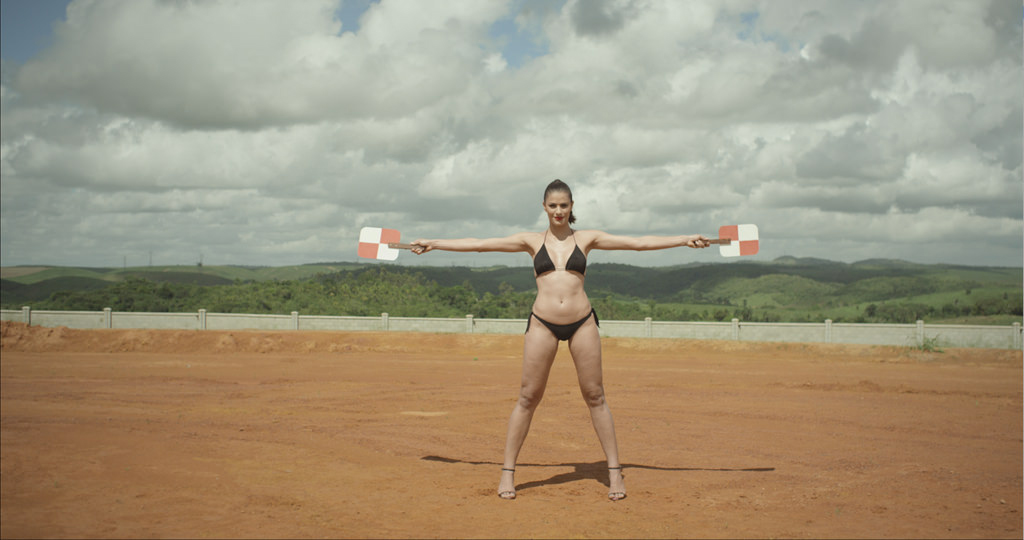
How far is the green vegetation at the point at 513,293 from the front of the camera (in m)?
43.0

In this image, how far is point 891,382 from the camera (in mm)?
18188

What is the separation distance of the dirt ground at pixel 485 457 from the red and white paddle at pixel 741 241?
7.46 feet

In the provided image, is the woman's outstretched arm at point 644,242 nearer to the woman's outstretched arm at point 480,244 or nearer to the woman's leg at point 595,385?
the woman's outstretched arm at point 480,244

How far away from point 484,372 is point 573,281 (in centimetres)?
1406

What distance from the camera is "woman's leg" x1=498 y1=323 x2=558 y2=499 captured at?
247 inches

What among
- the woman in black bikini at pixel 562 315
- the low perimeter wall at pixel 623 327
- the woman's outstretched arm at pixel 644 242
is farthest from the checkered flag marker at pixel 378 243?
the low perimeter wall at pixel 623 327

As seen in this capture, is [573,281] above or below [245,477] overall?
above

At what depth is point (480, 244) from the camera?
22.3 ft

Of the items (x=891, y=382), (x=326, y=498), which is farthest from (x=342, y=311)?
(x=326, y=498)

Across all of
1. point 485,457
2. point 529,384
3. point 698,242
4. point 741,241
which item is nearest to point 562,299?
point 529,384

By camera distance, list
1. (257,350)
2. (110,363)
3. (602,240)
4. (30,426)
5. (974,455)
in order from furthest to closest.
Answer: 1. (257,350)
2. (110,363)
3. (30,426)
4. (974,455)
5. (602,240)

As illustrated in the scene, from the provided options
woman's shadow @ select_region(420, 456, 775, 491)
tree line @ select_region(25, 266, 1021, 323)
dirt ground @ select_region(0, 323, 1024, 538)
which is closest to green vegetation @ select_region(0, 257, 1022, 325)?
tree line @ select_region(25, 266, 1021, 323)

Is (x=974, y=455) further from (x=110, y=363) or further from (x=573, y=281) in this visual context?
(x=110, y=363)

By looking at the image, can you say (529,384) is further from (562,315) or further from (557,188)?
(557,188)
